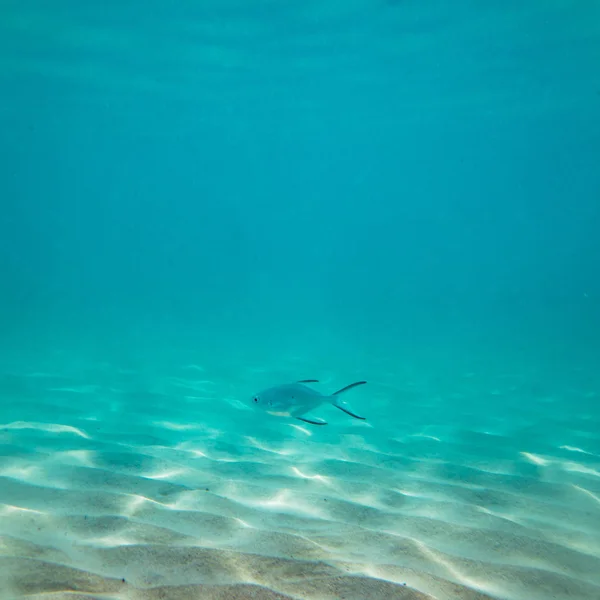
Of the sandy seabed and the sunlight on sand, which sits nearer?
the sandy seabed

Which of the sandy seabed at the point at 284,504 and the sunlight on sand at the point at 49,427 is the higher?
the sunlight on sand at the point at 49,427

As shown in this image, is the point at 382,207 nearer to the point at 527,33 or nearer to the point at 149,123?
the point at 149,123

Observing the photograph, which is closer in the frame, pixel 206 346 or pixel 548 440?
pixel 548 440

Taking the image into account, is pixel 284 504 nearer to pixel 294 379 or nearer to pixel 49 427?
pixel 49 427

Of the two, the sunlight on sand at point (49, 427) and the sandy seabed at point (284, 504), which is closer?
the sandy seabed at point (284, 504)

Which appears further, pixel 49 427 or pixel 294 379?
pixel 294 379

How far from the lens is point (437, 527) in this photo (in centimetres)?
345

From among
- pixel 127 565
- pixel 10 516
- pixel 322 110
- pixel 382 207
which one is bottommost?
pixel 127 565

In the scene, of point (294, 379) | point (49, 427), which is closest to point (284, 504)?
point (49, 427)

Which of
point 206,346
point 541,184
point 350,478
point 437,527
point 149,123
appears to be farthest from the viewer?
point 541,184

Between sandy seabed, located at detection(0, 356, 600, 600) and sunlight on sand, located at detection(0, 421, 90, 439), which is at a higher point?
sunlight on sand, located at detection(0, 421, 90, 439)

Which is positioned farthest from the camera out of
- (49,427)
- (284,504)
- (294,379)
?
(294,379)

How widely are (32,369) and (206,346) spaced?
6.65m

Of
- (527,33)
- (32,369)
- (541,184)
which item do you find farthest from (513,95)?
(541,184)
